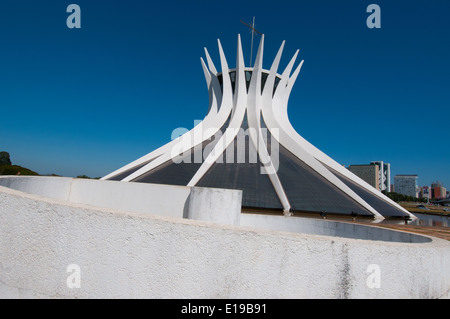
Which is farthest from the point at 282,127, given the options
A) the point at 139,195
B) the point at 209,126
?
the point at 139,195

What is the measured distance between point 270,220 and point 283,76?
62.1ft

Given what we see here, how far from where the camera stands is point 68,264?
2.32m

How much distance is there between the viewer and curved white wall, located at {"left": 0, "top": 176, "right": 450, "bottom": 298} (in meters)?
2.17

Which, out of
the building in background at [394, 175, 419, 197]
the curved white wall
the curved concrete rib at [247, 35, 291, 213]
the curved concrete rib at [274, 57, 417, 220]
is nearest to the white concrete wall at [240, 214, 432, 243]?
the curved white wall

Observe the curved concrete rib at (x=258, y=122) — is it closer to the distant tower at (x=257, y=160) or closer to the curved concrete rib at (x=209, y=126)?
the distant tower at (x=257, y=160)

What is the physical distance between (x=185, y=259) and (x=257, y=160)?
1546 cm

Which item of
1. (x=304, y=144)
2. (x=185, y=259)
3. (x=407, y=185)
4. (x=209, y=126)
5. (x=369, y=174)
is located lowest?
(x=407, y=185)

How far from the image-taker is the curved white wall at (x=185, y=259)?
217cm

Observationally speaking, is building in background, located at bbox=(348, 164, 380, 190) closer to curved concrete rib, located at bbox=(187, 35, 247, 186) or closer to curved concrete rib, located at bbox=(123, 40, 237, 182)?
curved concrete rib, located at bbox=(187, 35, 247, 186)

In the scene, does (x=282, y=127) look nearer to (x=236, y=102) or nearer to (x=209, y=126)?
(x=236, y=102)

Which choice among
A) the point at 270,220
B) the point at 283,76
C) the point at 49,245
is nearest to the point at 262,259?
the point at 49,245

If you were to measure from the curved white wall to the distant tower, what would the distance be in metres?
10.9

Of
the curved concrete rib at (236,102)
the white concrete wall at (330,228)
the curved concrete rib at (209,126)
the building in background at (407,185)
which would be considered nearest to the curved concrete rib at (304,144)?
the curved concrete rib at (236,102)

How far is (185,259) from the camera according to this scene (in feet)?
7.12
